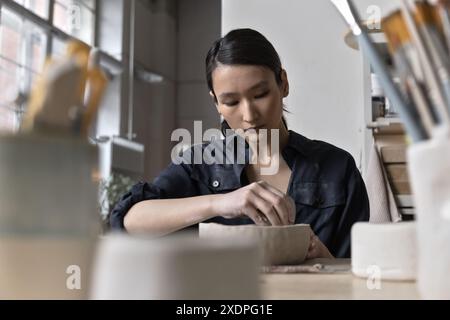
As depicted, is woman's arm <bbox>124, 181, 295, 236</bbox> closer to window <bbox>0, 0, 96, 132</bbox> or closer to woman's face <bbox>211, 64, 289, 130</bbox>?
woman's face <bbox>211, 64, 289, 130</bbox>

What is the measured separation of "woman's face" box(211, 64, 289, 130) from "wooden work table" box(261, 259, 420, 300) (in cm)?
61

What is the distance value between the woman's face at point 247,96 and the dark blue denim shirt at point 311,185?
11 cm

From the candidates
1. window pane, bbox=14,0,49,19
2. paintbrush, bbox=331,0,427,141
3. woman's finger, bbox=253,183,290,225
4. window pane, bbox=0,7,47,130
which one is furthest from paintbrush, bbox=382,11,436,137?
window pane, bbox=14,0,49,19

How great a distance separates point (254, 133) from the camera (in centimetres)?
122

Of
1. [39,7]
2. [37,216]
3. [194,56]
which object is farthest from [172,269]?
[194,56]

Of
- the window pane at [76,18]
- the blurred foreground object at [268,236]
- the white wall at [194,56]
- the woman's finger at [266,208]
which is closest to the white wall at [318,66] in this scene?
the woman's finger at [266,208]

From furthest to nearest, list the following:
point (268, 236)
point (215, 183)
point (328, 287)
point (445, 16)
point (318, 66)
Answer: point (318, 66) → point (215, 183) → point (268, 236) → point (328, 287) → point (445, 16)

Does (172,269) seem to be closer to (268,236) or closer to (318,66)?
(268,236)

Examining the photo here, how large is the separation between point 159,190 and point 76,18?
3.92 meters

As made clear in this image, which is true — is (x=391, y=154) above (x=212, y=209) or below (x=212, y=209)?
above

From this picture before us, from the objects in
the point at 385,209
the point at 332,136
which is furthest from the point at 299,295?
the point at 332,136

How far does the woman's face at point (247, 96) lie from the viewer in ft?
3.80

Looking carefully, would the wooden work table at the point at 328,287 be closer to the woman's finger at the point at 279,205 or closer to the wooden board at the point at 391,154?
the woman's finger at the point at 279,205

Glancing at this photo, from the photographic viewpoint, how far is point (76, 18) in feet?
15.5
